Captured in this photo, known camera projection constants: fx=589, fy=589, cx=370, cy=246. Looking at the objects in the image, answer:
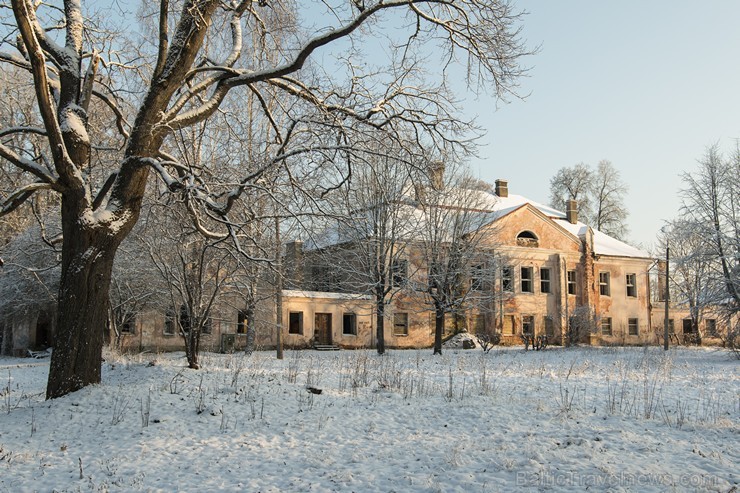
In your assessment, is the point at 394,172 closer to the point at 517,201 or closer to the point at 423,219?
the point at 423,219

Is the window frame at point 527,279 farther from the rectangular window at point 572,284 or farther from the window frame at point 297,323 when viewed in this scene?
the window frame at point 297,323

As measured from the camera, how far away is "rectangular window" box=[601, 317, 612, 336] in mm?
39144

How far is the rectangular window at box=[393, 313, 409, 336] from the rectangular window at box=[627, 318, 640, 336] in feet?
55.0

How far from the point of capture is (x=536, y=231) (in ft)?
122

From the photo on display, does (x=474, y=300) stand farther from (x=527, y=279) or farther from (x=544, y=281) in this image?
(x=544, y=281)

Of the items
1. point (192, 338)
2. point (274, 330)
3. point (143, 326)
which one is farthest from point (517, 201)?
point (192, 338)

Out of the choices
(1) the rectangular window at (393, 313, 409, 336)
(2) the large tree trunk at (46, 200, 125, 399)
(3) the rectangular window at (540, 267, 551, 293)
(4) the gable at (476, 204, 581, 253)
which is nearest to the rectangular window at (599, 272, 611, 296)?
(4) the gable at (476, 204, 581, 253)

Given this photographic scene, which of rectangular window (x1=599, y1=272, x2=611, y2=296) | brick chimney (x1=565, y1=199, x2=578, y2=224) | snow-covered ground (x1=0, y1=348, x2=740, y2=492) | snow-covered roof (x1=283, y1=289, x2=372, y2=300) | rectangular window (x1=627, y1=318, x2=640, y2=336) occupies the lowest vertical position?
snow-covered ground (x1=0, y1=348, x2=740, y2=492)

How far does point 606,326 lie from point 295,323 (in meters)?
21.2

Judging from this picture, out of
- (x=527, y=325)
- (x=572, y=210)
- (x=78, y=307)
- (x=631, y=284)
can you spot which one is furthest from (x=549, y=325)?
(x=78, y=307)

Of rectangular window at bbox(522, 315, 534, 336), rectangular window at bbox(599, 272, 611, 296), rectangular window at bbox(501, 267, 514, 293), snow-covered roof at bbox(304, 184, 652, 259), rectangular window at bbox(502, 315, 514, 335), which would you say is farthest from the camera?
rectangular window at bbox(599, 272, 611, 296)

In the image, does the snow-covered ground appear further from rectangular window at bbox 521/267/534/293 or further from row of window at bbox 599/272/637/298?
row of window at bbox 599/272/637/298

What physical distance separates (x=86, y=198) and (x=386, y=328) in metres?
24.6

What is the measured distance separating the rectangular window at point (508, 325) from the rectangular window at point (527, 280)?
2.13 meters
